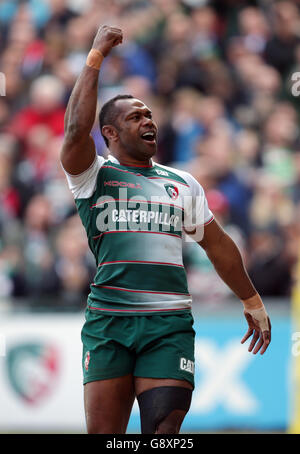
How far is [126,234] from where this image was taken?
15.0ft

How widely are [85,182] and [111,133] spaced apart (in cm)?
45

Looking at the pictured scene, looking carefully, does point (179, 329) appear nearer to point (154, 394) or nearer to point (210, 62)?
point (154, 394)

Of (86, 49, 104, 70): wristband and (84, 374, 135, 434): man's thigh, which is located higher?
(86, 49, 104, 70): wristband

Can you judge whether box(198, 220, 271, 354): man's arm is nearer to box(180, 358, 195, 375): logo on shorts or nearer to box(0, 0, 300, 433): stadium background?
box(180, 358, 195, 375): logo on shorts

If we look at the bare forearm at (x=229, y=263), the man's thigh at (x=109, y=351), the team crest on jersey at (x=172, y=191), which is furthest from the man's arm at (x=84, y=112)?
the bare forearm at (x=229, y=263)

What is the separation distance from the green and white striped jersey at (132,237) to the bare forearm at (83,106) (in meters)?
0.30

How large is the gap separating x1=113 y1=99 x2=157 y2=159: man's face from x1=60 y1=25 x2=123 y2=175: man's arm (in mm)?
337

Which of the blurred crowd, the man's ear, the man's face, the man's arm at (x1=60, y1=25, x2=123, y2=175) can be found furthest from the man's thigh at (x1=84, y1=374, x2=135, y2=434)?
the blurred crowd

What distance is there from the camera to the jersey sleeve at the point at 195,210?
4844mm

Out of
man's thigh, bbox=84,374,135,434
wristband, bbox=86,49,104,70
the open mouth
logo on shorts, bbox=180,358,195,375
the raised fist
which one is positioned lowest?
man's thigh, bbox=84,374,135,434

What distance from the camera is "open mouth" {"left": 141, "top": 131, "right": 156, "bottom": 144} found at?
4785 mm

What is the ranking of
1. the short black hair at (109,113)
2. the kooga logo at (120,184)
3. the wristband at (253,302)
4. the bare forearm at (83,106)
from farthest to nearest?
the wristband at (253,302) → the short black hair at (109,113) → the kooga logo at (120,184) → the bare forearm at (83,106)

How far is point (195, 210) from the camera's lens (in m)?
4.90

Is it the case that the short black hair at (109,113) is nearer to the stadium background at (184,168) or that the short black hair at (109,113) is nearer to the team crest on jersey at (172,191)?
the team crest on jersey at (172,191)
